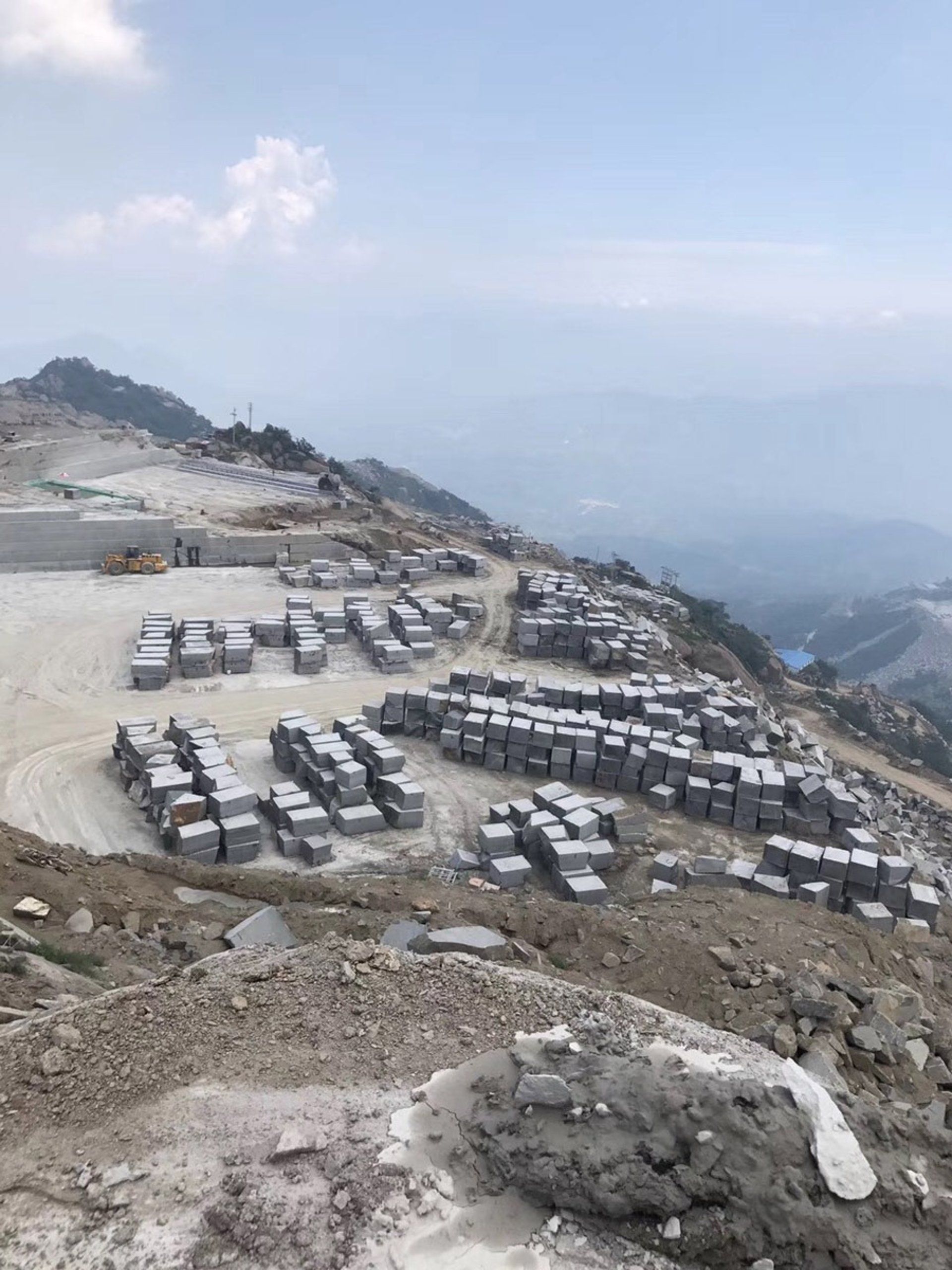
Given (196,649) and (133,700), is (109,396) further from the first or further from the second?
(133,700)

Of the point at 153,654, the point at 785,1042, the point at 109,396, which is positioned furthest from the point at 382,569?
the point at 109,396

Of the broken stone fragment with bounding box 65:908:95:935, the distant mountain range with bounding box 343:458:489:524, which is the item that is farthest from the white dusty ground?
the distant mountain range with bounding box 343:458:489:524

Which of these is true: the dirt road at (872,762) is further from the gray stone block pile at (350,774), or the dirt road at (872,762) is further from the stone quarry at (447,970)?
the gray stone block pile at (350,774)

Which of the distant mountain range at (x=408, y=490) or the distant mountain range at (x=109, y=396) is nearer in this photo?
the distant mountain range at (x=109, y=396)

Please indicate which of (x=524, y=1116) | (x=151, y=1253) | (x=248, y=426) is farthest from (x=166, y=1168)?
(x=248, y=426)

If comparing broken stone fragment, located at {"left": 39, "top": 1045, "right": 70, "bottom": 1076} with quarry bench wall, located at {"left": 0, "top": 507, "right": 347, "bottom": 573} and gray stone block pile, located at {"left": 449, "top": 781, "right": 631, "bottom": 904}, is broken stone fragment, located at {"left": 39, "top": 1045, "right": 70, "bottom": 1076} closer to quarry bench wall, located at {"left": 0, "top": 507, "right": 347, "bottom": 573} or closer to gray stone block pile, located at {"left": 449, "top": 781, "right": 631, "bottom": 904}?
gray stone block pile, located at {"left": 449, "top": 781, "right": 631, "bottom": 904}

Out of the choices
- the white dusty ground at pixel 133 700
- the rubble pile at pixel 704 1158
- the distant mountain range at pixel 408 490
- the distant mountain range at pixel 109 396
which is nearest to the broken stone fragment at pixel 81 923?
the white dusty ground at pixel 133 700
